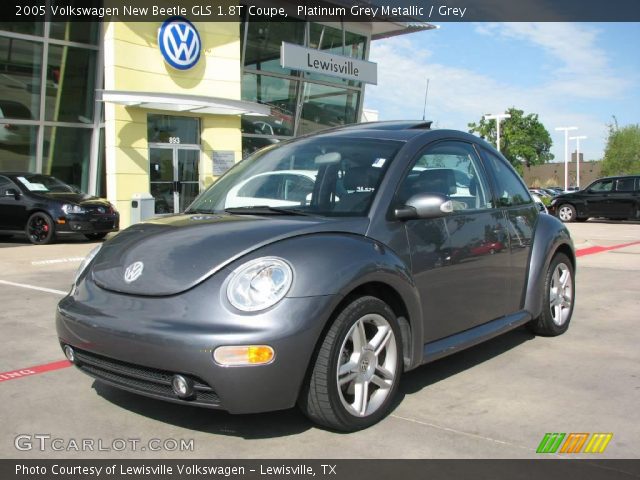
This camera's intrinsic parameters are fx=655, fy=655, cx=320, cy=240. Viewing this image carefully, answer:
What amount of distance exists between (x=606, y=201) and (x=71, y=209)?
16.7m

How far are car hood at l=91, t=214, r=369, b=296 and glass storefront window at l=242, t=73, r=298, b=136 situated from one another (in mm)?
17543

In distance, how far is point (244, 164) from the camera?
15.4 feet

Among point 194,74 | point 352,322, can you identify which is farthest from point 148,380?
point 194,74

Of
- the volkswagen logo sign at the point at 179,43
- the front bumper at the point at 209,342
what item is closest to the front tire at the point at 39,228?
the volkswagen logo sign at the point at 179,43

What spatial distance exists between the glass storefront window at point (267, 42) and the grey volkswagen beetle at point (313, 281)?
1789 cm

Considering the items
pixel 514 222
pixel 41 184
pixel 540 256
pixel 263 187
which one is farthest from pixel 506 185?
pixel 41 184

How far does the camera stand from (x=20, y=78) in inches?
706

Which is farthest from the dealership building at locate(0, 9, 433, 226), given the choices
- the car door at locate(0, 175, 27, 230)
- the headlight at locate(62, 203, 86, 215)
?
the car door at locate(0, 175, 27, 230)

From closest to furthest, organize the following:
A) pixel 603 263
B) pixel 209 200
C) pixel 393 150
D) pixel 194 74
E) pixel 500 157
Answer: pixel 393 150 → pixel 209 200 → pixel 500 157 → pixel 603 263 → pixel 194 74

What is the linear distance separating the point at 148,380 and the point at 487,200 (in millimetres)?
2674

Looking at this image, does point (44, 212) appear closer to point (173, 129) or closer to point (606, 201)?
point (173, 129)

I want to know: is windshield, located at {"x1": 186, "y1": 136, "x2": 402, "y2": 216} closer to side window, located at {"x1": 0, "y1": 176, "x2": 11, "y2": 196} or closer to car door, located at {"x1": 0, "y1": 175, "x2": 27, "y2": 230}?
car door, located at {"x1": 0, "y1": 175, "x2": 27, "y2": 230}

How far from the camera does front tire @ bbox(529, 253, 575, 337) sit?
5141mm

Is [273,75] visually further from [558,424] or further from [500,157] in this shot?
[558,424]
